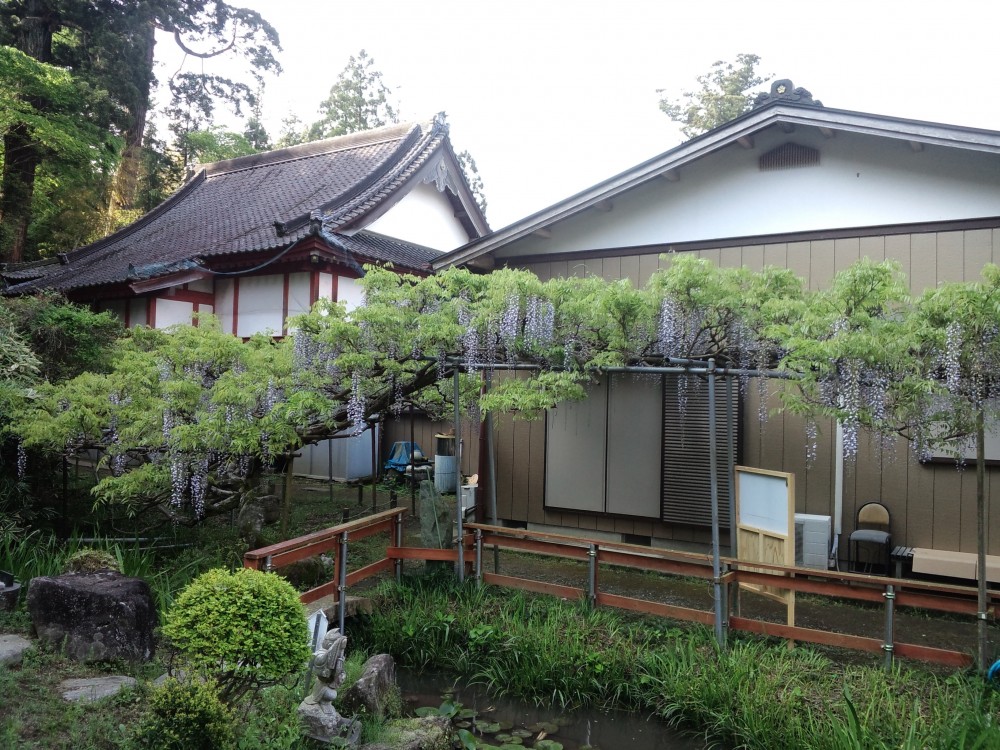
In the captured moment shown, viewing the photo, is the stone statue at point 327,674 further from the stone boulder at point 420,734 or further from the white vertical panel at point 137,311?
the white vertical panel at point 137,311

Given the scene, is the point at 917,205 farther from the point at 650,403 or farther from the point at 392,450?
the point at 392,450

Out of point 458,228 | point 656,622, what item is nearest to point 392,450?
point 458,228

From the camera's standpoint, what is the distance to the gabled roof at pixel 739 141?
21.1 ft

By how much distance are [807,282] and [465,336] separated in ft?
11.8

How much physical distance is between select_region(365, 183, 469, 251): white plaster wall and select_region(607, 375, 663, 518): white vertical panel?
686 centimetres

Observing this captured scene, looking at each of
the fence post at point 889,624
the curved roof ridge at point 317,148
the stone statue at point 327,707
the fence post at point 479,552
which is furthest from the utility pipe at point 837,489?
the curved roof ridge at point 317,148

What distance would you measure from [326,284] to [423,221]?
364 cm

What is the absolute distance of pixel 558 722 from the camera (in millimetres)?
5109

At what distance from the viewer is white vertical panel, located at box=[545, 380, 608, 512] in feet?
27.8

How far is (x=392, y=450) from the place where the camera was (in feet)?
44.1

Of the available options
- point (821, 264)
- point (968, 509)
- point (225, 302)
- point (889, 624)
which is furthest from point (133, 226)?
point (889, 624)

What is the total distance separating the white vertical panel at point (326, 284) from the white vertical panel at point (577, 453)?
5084mm

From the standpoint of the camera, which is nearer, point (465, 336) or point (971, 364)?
point (971, 364)

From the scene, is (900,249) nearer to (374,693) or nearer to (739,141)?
A: (739,141)
